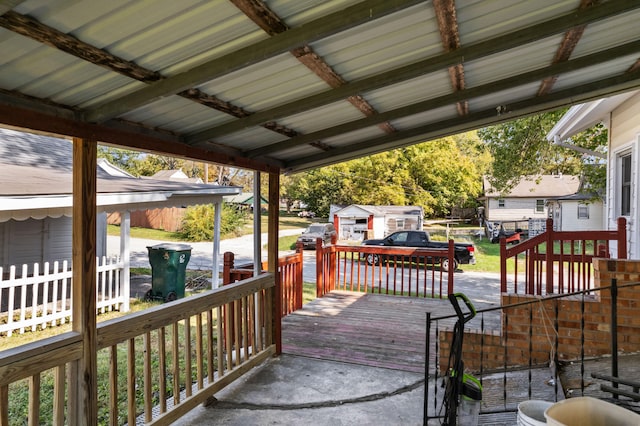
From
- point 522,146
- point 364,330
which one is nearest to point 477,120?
point 364,330

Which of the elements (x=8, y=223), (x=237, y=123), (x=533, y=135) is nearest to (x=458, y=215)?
(x=533, y=135)

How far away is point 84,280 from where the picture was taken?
88.2 inches

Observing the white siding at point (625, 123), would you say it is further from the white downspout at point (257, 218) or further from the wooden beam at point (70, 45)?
the wooden beam at point (70, 45)

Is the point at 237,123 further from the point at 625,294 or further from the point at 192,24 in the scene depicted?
the point at 625,294

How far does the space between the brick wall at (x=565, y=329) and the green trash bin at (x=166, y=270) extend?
5329mm

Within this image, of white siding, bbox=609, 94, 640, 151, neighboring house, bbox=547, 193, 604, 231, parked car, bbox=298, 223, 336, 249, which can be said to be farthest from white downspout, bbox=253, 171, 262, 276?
neighboring house, bbox=547, 193, 604, 231

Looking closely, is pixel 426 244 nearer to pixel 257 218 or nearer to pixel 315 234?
pixel 315 234

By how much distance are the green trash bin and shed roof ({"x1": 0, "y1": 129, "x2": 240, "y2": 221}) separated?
92 centimetres

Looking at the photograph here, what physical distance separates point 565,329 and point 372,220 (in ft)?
48.3

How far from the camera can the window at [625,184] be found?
5.45 meters

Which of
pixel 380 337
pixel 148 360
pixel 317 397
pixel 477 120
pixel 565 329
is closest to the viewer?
pixel 148 360

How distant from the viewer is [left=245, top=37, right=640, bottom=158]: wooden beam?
2887 mm

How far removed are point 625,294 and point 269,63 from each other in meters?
3.48

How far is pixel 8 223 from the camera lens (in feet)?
27.6
